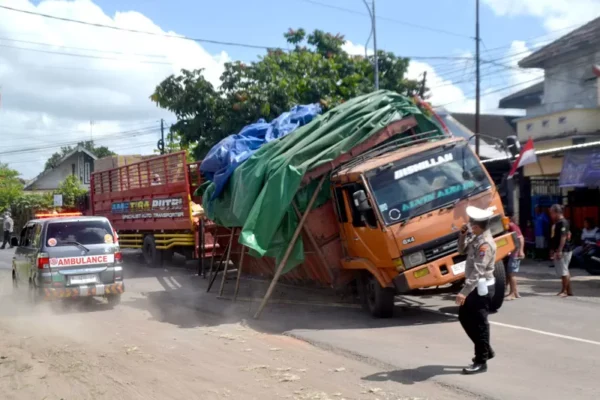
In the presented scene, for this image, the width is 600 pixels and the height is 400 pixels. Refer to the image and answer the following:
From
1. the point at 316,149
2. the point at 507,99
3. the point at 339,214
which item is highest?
the point at 507,99

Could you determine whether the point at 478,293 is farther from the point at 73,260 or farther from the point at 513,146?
the point at 73,260

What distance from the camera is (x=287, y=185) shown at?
10.1 metres

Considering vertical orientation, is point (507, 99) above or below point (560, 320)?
above

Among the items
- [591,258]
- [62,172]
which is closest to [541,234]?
[591,258]

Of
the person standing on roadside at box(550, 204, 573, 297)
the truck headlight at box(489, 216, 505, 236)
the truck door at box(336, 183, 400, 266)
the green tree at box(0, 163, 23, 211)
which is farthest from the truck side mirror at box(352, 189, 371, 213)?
the green tree at box(0, 163, 23, 211)

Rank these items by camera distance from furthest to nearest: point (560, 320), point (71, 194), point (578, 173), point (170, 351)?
point (71, 194)
point (578, 173)
point (560, 320)
point (170, 351)

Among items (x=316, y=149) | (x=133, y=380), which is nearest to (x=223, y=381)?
(x=133, y=380)

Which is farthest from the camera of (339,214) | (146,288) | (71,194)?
(71,194)

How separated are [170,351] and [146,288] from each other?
711 centimetres

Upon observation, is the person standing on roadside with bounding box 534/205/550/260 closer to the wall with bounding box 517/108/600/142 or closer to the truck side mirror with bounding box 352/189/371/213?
the wall with bounding box 517/108/600/142

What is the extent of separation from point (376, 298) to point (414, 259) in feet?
3.17

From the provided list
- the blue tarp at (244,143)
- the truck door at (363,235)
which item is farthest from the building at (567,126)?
the truck door at (363,235)

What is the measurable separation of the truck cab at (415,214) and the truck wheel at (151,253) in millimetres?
9524

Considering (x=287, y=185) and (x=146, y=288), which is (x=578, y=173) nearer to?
(x=287, y=185)
